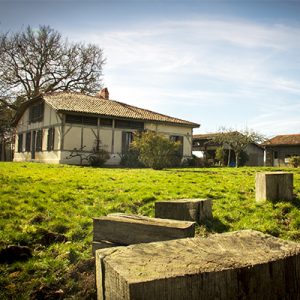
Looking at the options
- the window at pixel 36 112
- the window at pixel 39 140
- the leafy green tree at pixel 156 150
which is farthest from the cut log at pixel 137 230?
the window at pixel 36 112

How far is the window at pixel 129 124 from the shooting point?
23141 millimetres

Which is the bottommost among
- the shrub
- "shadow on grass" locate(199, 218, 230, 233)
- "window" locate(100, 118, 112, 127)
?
"shadow on grass" locate(199, 218, 230, 233)

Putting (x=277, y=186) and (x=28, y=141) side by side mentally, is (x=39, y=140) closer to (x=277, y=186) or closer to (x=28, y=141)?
(x=28, y=141)

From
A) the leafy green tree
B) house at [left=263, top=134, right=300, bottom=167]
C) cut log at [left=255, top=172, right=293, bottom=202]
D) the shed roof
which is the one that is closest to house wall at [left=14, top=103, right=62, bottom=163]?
the shed roof

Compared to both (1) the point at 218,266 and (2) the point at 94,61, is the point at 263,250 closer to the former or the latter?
(1) the point at 218,266

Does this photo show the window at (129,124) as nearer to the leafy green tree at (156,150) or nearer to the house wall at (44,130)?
the house wall at (44,130)

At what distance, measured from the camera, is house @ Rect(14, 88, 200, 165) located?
21000 millimetres

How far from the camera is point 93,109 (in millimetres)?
22266

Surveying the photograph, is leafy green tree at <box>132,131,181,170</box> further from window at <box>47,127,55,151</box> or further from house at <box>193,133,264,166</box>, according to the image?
house at <box>193,133,264,166</box>

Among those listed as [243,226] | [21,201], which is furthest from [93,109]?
[243,226]

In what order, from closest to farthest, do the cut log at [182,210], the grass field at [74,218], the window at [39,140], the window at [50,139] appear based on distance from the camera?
the grass field at [74,218] < the cut log at [182,210] < the window at [50,139] < the window at [39,140]

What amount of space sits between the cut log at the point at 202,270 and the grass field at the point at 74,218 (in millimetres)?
1291

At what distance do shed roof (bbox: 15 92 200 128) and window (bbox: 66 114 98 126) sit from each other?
60cm

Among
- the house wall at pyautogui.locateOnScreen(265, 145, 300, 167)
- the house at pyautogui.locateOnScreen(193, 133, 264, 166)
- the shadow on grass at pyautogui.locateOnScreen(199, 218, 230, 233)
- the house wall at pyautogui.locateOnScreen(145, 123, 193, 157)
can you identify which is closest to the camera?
the shadow on grass at pyautogui.locateOnScreen(199, 218, 230, 233)
